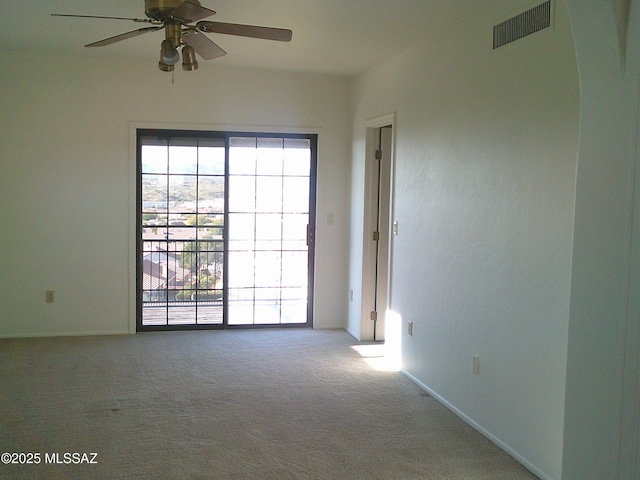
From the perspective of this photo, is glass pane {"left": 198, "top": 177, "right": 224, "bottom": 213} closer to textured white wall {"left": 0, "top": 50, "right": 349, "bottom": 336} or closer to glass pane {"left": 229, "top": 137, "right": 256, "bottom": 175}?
glass pane {"left": 229, "top": 137, "right": 256, "bottom": 175}

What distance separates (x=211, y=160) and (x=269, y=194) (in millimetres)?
731

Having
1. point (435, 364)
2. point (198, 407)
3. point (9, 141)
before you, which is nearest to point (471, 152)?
point (435, 364)

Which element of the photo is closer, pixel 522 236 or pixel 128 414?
pixel 522 236

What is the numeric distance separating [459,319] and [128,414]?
2.38m

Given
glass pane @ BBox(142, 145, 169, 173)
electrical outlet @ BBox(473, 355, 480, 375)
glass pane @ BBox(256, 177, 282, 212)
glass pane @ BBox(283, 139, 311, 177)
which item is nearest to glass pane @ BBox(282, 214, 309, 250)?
glass pane @ BBox(256, 177, 282, 212)

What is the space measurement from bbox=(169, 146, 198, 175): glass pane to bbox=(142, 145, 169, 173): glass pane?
7 centimetres

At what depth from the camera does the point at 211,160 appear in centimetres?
660

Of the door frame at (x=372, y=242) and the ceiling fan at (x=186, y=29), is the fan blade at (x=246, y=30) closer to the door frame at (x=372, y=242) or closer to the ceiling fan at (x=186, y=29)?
the ceiling fan at (x=186, y=29)

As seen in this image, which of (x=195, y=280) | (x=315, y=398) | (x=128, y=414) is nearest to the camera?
(x=128, y=414)

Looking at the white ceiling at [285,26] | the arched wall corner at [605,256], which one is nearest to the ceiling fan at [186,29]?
the white ceiling at [285,26]

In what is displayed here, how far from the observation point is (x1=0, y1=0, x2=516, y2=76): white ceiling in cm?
415

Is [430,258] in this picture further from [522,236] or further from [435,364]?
[522,236]

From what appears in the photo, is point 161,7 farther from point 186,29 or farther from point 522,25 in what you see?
point 522,25

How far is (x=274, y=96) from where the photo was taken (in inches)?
262
